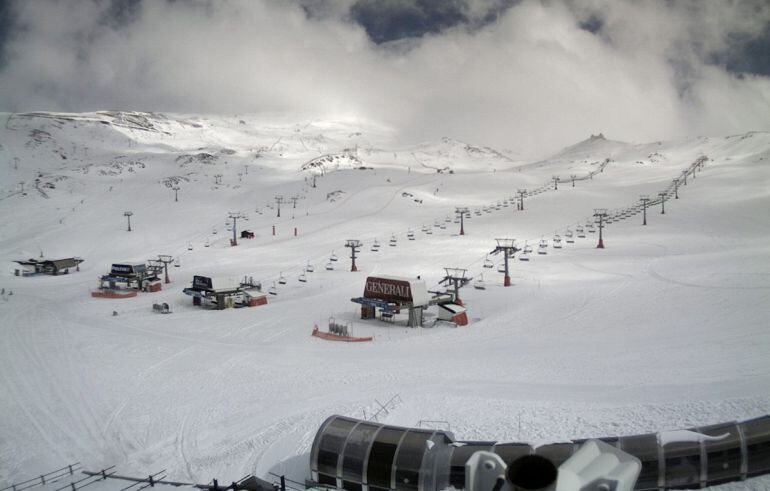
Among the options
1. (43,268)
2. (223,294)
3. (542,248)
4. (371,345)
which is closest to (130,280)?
(223,294)

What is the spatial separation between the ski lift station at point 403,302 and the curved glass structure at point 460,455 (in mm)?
17283

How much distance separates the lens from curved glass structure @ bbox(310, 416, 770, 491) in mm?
10297

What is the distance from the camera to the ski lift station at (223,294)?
35.0 metres

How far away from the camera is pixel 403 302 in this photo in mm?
30078

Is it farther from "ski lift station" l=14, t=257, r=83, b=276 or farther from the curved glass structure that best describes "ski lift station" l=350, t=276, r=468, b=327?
"ski lift station" l=14, t=257, r=83, b=276

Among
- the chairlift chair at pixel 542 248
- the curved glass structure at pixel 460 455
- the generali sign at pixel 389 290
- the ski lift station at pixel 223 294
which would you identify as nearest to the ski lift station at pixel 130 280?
the ski lift station at pixel 223 294

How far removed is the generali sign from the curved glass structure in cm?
1757

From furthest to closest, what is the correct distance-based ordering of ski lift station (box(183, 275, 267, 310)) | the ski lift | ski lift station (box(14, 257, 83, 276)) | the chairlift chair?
1. ski lift station (box(14, 257, 83, 276))
2. the chairlift chair
3. the ski lift
4. ski lift station (box(183, 275, 267, 310))

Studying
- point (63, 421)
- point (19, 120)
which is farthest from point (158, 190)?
point (19, 120)

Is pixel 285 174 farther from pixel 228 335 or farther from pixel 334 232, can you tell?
pixel 228 335

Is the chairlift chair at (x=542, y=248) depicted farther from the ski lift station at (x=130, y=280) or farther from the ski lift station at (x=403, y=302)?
the ski lift station at (x=130, y=280)

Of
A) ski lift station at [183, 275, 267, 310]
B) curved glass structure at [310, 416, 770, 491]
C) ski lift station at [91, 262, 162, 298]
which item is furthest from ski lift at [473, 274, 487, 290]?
ski lift station at [91, 262, 162, 298]

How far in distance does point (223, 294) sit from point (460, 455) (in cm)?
2757

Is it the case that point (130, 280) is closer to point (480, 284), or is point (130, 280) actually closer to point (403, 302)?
point (403, 302)
